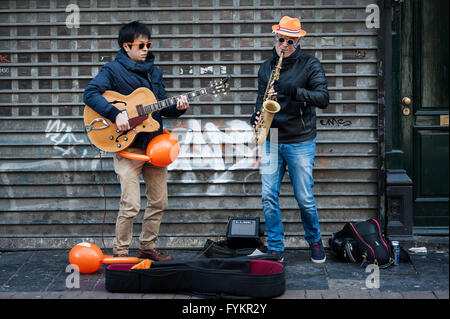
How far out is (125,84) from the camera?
608 centimetres

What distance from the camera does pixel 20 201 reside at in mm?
7109

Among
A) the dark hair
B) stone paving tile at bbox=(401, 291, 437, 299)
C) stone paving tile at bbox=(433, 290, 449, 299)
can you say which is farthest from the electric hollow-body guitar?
stone paving tile at bbox=(433, 290, 449, 299)

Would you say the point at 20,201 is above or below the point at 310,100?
below

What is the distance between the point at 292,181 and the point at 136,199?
1458mm

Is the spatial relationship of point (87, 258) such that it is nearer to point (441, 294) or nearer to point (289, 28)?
point (289, 28)

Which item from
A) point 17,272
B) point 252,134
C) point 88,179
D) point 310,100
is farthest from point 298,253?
point 17,272

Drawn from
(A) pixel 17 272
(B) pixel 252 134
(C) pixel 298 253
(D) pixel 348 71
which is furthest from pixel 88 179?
(D) pixel 348 71

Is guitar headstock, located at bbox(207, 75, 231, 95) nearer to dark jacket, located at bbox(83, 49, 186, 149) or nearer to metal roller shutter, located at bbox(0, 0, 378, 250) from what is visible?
dark jacket, located at bbox(83, 49, 186, 149)

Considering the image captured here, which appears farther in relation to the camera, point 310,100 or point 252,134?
point 252,134

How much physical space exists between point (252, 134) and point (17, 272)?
2658 mm

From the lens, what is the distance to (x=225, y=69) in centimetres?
698

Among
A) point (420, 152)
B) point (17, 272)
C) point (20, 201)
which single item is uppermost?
point (420, 152)

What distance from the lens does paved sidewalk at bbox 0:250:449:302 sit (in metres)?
5.49

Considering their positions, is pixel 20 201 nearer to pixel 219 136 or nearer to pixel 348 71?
pixel 219 136
